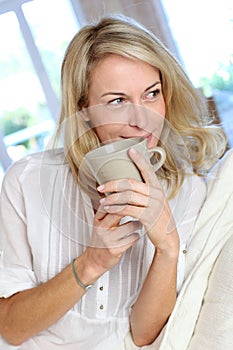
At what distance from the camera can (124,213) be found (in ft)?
2.63

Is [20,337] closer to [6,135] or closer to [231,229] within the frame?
[231,229]

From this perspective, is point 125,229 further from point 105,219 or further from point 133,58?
point 133,58

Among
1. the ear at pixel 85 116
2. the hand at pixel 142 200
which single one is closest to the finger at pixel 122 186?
the hand at pixel 142 200

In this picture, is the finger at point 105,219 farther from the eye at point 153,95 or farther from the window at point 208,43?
the window at point 208,43

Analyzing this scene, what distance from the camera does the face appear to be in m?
0.81

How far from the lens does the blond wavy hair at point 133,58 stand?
0.89 m

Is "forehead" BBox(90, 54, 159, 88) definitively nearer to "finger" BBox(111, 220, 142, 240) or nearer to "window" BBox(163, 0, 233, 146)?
"finger" BBox(111, 220, 142, 240)

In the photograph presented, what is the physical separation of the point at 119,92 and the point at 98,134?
0.29 feet

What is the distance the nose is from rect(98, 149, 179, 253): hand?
0.21 ft

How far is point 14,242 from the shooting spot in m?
1.01

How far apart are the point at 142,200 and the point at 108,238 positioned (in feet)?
0.27

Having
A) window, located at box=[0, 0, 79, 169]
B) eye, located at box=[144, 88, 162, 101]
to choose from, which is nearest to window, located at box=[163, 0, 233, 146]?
Answer: window, located at box=[0, 0, 79, 169]

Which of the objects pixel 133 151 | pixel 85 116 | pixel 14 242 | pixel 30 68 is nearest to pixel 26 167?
pixel 14 242

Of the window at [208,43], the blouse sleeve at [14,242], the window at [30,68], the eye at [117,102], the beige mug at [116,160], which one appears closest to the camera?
the beige mug at [116,160]
